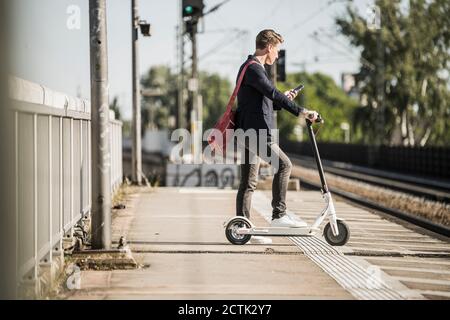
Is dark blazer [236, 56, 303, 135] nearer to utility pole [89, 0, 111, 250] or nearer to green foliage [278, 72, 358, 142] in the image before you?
utility pole [89, 0, 111, 250]

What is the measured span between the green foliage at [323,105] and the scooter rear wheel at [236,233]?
69363 millimetres

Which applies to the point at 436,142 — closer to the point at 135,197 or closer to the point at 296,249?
the point at 135,197

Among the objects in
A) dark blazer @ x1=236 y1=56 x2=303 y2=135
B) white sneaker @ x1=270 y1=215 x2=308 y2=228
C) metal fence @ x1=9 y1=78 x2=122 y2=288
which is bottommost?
white sneaker @ x1=270 y1=215 x2=308 y2=228

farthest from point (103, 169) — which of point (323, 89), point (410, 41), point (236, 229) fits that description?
point (323, 89)

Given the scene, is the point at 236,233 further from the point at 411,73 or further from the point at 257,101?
the point at 411,73

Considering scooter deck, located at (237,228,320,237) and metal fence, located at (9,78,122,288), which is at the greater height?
metal fence, located at (9,78,122,288)

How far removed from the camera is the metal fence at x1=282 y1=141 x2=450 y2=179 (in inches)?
1399

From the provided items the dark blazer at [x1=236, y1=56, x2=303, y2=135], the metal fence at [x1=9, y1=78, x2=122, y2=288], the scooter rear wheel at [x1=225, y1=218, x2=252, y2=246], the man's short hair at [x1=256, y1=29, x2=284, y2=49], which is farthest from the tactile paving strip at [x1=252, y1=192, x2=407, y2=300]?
the metal fence at [x1=9, y1=78, x2=122, y2=288]

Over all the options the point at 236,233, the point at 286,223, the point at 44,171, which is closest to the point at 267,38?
the point at 286,223

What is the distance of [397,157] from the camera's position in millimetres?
43188

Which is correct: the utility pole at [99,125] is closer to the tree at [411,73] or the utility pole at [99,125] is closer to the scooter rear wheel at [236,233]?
the scooter rear wheel at [236,233]

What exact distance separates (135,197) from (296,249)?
24.9 ft

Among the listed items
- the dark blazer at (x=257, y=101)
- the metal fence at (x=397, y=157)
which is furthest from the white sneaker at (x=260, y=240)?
the metal fence at (x=397, y=157)

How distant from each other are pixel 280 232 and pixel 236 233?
417 millimetres
